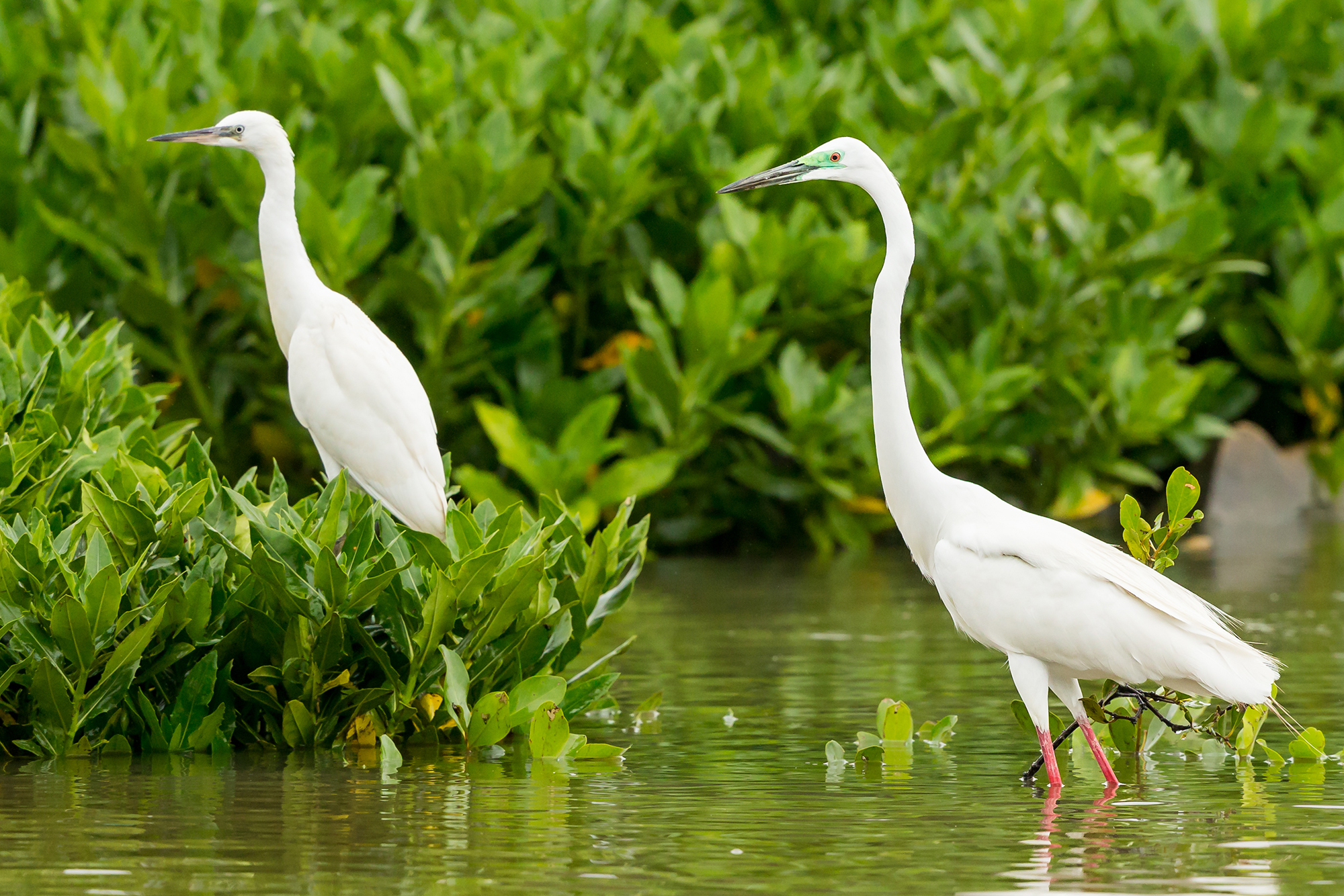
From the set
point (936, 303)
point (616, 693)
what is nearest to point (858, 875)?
point (616, 693)

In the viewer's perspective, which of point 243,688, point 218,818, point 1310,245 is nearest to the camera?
point 218,818

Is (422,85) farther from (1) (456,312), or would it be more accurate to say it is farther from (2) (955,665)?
(2) (955,665)

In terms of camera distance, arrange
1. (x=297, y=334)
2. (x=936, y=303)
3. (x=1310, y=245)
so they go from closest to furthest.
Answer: (x=297, y=334)
(x=936, y=303)
(x=1310, y=245)

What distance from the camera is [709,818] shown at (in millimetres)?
4812

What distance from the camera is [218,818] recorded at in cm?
470

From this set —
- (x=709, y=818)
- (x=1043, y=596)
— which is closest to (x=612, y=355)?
(x=1043, y=596)

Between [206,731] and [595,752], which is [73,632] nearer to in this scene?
[206,731]

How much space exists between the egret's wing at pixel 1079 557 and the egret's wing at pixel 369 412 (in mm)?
2099

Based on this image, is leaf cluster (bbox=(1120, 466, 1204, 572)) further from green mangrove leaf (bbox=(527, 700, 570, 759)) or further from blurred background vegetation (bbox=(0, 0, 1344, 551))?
blurred background vegetation (bbox=(0, 0, 1344, 551))

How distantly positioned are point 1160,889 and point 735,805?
51.6 inches

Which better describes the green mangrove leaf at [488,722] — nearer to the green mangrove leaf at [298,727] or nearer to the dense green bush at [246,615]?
the dense green bush at [246,615]

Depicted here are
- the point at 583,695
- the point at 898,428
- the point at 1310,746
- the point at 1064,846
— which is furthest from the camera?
the point at 583,695

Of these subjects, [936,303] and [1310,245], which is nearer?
[936,303]

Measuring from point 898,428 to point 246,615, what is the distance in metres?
2.05
